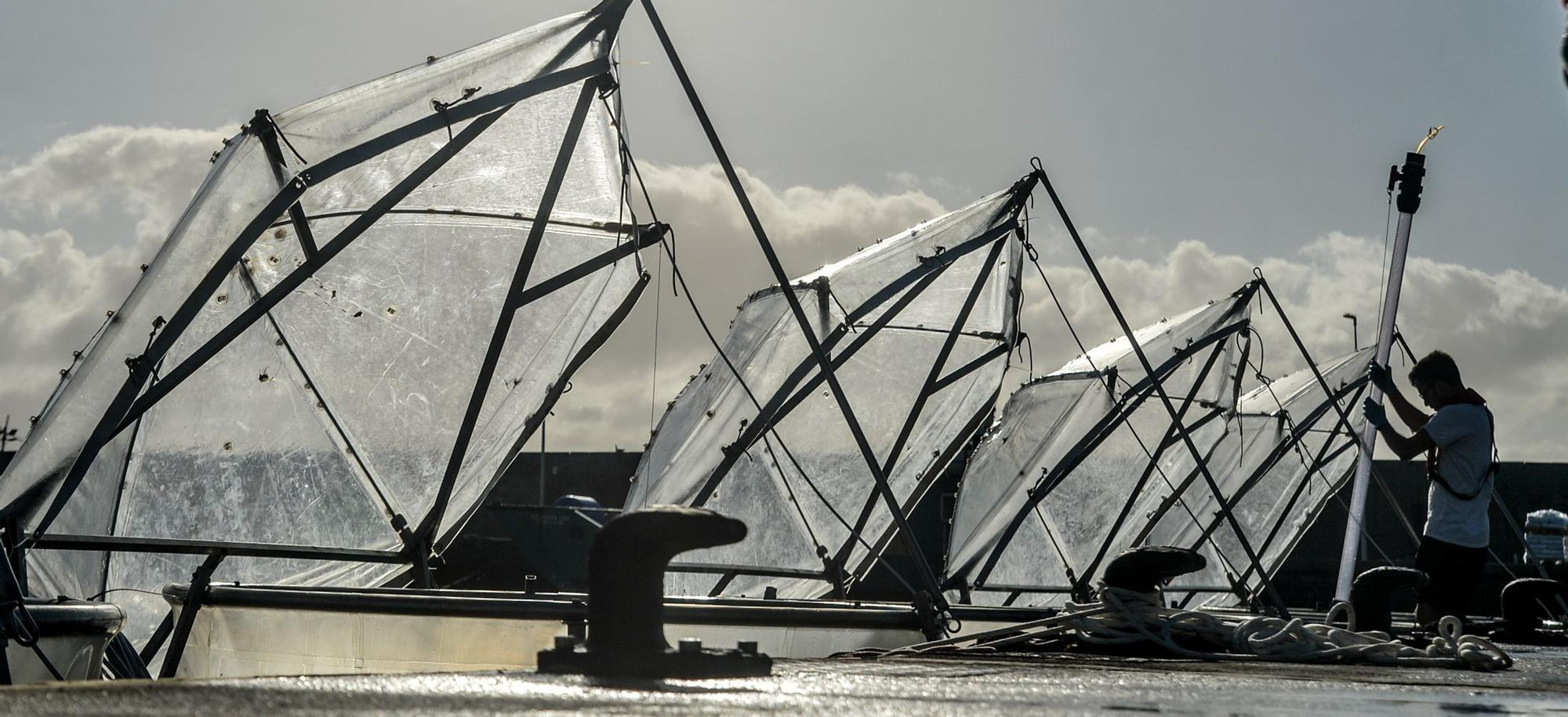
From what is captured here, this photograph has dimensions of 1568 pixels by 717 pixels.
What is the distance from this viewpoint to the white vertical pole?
15.1 metres

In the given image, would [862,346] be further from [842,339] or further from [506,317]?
[506,317]

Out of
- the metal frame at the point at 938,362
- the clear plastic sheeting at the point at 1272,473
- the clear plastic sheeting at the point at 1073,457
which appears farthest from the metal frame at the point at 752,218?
the clear plastic sheeting at the point at 1272,473

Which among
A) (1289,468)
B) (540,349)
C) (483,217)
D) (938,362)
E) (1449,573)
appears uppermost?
(483,217)

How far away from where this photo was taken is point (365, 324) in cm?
1338

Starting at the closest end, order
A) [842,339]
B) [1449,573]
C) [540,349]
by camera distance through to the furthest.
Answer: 1. [1449,573]
2. [540,349]
3. [842,339]

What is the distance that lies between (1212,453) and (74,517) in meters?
18.9

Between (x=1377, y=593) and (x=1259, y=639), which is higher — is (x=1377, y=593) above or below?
above

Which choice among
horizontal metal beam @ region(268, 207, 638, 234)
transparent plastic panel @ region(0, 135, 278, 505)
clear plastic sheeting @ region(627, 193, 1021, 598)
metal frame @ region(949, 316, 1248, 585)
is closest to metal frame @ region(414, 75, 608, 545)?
horizontal metal beam @ region(268, 207, 638, 234)

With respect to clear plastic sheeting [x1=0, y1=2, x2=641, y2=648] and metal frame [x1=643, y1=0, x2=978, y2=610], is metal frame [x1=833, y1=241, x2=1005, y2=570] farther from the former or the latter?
metal frame [x1=643, y1=0, x2=978, y2=610]

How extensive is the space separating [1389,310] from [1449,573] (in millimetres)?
5127

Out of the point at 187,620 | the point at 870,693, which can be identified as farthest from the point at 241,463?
the point at 870,693

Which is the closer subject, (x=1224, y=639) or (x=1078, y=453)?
(x=1224, y=639)

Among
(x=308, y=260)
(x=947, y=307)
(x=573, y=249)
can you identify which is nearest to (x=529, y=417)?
(x=573, y=249)

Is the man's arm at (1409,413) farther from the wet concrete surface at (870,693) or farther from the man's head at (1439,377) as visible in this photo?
the wet concrete surface at (870,693)
